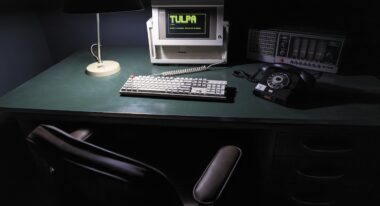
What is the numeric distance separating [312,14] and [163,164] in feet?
3.76

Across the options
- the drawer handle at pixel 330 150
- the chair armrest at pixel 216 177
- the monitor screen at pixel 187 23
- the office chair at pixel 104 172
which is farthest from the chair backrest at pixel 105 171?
the monitor screen at pixel 187 23

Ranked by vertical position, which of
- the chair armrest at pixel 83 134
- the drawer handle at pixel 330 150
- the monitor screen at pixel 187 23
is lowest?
the drawer handle at pixel 330 150

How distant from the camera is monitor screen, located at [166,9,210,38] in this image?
4.00 feet

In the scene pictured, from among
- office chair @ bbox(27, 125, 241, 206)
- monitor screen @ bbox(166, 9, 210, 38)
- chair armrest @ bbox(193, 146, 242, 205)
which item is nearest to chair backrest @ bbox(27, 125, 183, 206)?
office chair @ bbox(27, 125, 241, 206)

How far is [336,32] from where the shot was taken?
1.15 m

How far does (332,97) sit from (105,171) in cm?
92

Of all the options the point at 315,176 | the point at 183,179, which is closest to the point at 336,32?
the point at 315,176

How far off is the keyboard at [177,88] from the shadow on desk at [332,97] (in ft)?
1.01

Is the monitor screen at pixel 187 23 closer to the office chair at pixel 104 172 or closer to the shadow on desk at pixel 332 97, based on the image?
the shadow on desk at pixel 332 97

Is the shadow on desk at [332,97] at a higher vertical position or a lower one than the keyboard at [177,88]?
lower

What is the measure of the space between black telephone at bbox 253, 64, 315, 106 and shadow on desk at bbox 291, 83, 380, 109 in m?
0.03

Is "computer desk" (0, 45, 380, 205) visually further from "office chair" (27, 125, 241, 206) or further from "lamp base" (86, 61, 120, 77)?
"office chair" (27, 125, 241, 206)

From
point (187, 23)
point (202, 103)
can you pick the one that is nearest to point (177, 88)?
point (202, 103)

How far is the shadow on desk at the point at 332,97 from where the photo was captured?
958 millimetres
